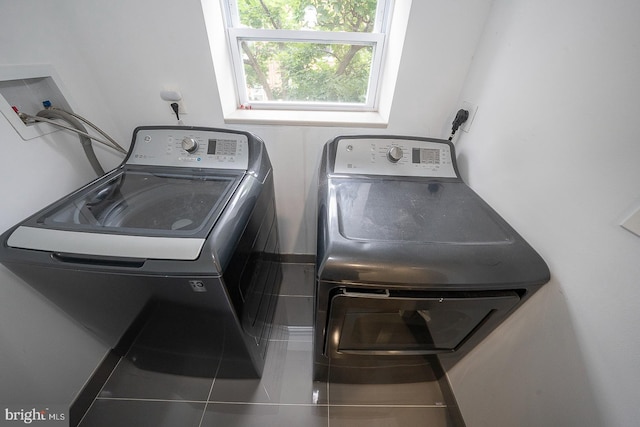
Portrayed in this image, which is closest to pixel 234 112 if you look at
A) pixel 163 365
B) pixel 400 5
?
pixel 400 5

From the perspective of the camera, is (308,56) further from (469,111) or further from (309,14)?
(469,111)

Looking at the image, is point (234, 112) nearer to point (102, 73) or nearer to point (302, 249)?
point (102, 73)

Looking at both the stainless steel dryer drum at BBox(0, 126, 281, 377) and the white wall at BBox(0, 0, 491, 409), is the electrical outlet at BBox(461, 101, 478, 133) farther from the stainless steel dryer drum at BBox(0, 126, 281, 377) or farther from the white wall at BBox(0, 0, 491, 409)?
the stainless steel dryer drum at BBox(0, 126, 281, 377)

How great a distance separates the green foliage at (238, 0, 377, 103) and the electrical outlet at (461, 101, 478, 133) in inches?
21.0

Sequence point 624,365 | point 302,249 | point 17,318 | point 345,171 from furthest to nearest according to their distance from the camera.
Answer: point 302,249
point 345,171
point 17,318
point 624,365

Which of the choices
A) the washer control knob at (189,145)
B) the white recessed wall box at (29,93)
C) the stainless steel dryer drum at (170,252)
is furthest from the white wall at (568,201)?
the white recessed wall box at (29,93)

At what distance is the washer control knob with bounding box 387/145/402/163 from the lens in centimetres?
101

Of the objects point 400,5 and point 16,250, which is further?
point 400,5

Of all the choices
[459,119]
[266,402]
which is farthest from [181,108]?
[266,402]

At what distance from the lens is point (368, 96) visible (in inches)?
51.2

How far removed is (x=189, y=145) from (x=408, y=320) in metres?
1.14

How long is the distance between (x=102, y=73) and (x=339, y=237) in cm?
132

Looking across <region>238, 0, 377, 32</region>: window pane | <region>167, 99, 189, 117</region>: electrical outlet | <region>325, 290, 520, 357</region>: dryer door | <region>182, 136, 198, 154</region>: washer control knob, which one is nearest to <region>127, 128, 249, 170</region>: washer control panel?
<region>182, 136, 198, 154</region>: washer control knob

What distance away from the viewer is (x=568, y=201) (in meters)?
0.61
